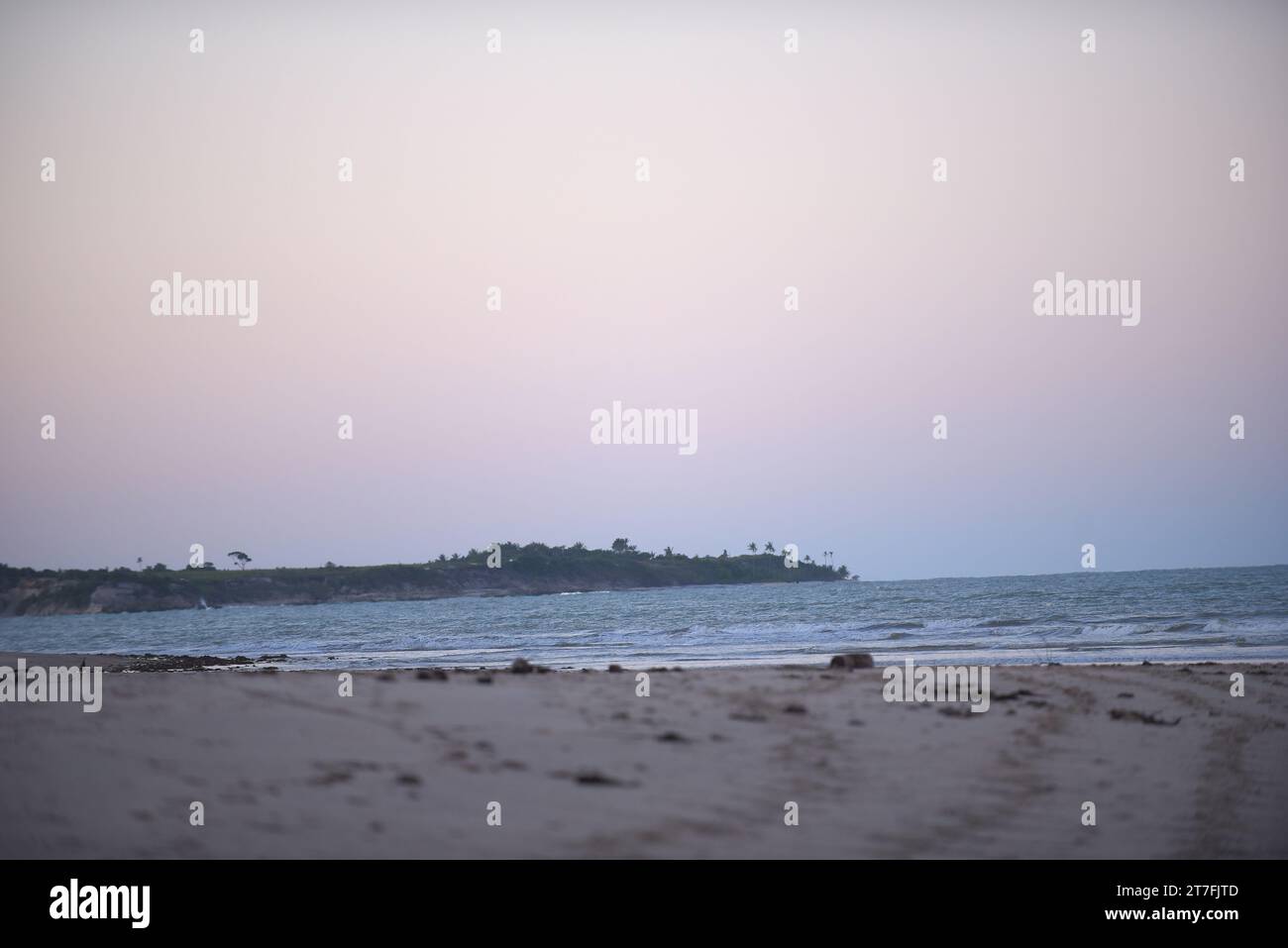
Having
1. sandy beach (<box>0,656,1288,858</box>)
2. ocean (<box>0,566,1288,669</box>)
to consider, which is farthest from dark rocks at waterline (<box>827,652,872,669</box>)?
ocean (<box>0,566,1288,669</box>)

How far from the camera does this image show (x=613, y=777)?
6.93 metres

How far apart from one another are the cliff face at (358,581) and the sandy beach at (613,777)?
112449 mm

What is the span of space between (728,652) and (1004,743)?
19349mm

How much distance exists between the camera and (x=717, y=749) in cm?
798

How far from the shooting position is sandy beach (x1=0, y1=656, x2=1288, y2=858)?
5773mm

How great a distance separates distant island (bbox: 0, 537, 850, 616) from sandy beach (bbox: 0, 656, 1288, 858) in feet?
321

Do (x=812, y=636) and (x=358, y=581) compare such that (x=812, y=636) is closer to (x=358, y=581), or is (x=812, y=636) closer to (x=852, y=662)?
(x=852, y=662)

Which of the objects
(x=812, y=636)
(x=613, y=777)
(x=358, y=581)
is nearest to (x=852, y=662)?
(x=613, y=777)

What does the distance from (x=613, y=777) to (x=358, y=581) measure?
120m

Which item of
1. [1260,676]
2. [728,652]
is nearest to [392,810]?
[1260,676]

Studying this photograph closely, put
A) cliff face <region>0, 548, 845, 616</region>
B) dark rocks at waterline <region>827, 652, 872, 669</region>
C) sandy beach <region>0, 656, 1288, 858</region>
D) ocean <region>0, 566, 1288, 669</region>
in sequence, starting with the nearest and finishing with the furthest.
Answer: sandy beach <region>0, 656, 1288, 858</region>
dark rocks at waterline <region>827, 652, 872, 669</region>
ocean <region>0, 566, 1288, 669</region>
cliff face <region>0, 548, 845, 616</region>

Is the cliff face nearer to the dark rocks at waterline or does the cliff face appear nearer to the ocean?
the ocean
